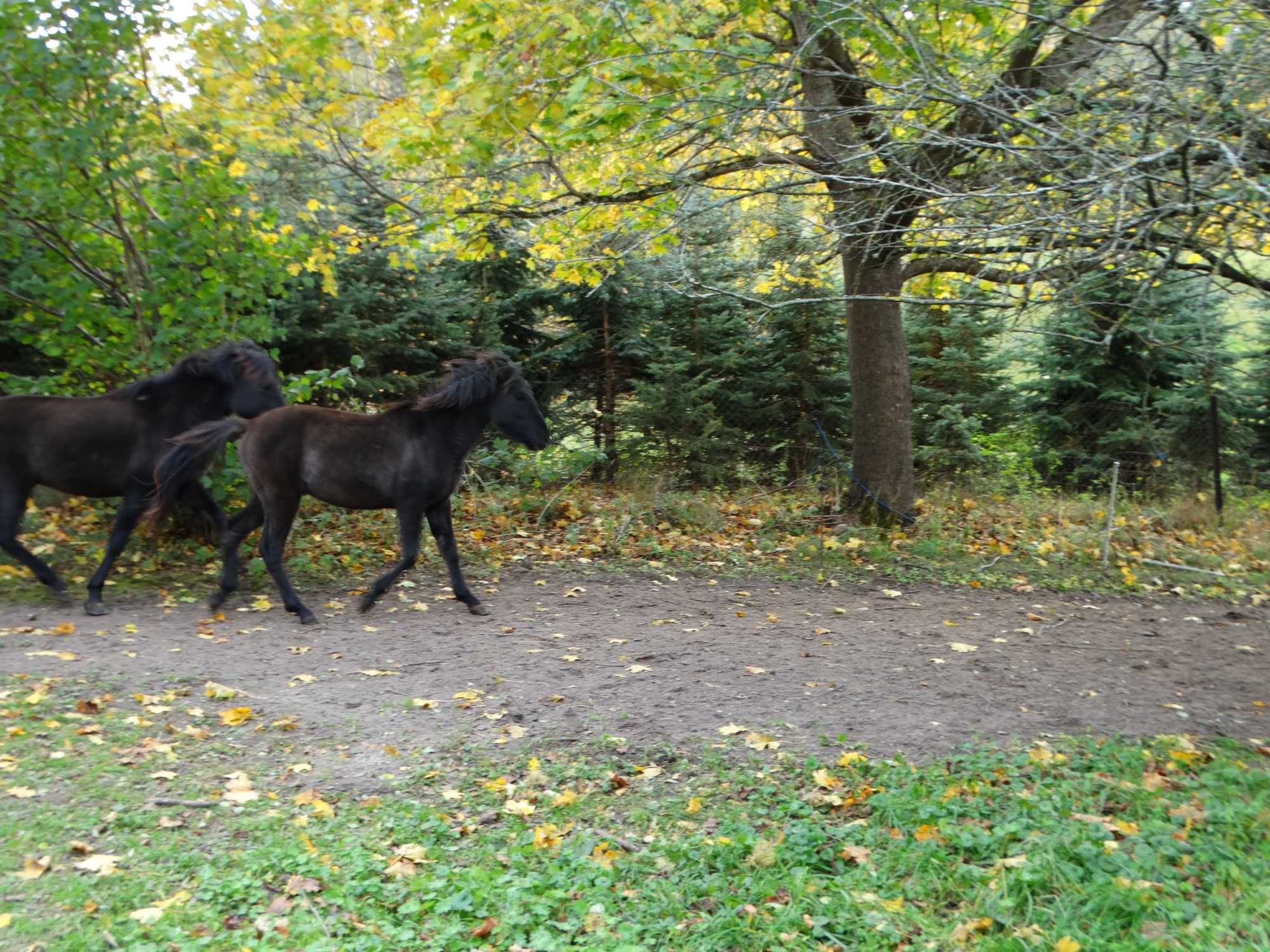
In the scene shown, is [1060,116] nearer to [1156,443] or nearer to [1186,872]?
[1186,872]

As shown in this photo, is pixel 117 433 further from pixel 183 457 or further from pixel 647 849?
pixel 647 849

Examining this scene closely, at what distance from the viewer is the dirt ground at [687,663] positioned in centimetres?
559

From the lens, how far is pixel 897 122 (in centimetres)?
650

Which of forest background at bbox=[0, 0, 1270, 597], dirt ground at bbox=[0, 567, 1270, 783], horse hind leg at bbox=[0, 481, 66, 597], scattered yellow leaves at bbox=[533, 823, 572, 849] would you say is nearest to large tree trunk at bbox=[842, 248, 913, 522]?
forest background at bbox=[0, 0, 1270, 597]

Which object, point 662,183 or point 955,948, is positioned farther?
point 662,183

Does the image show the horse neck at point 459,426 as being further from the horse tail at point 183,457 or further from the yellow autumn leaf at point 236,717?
the yellow autumn leaf at point 236,717

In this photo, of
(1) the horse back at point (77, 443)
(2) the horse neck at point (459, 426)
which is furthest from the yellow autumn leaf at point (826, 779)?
(1) the horse back at point (77, 443)

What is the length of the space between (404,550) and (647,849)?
4264mm

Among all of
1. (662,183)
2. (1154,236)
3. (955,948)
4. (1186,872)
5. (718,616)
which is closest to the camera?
(955,948)

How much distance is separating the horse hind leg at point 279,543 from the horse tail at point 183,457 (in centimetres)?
66

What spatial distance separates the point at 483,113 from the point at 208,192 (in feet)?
8.79

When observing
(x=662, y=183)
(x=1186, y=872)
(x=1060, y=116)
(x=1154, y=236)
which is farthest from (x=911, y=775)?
(x=662, y=183)

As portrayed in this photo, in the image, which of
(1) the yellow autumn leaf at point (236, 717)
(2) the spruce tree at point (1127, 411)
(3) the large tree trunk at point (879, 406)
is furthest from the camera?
(2) the spruce tree at point (1127, 411)

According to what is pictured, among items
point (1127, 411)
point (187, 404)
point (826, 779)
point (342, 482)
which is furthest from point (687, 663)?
point (1127, 411)
